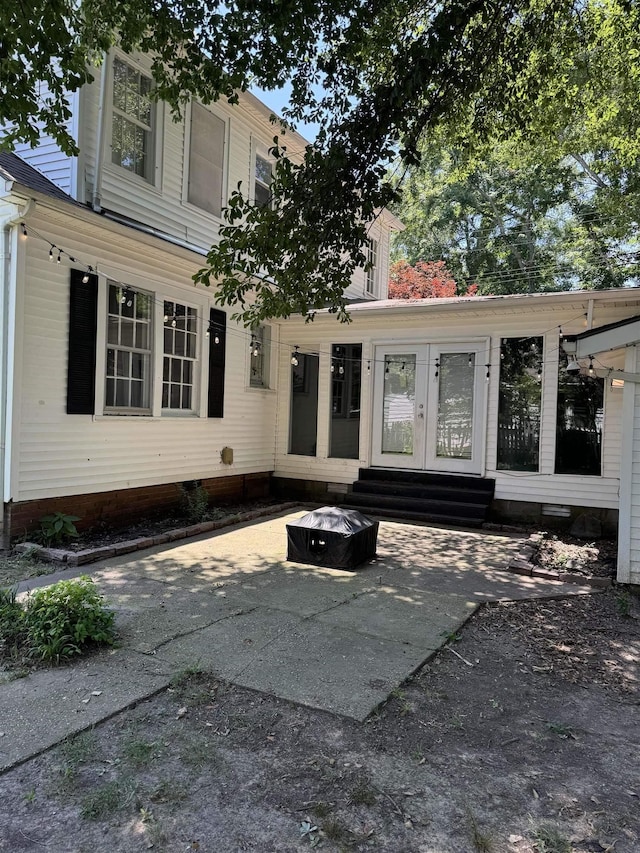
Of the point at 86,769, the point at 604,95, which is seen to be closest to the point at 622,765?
the point at 86,769

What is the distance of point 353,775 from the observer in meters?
2.41

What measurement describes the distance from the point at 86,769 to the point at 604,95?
1097cm

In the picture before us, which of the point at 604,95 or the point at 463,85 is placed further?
the point at 604,95

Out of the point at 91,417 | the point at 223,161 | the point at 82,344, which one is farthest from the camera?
the point at 223,161

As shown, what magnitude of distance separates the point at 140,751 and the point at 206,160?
872 cm

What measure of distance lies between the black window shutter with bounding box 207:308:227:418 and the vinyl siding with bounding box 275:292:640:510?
1679 millimetres

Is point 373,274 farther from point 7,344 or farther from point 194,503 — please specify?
point 7,344

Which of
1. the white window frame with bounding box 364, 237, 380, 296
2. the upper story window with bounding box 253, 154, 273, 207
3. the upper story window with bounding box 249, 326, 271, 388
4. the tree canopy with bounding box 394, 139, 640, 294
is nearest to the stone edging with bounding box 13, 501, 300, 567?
the upper story window with bounding box 249, 326, 271, 388

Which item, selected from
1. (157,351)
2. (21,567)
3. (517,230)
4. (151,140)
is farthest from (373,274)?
(517,230)

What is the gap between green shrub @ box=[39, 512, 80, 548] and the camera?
19.5 ft

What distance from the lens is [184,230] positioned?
28.1ft

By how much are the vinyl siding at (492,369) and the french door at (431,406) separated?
6.0 inches

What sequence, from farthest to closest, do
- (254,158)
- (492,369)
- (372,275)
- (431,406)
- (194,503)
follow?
A: 1. (372,275)
2. (254,158)
3. (431,406)
4. (492,369)
5. (194,503)

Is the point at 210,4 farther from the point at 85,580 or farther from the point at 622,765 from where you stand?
the point at 622,765
